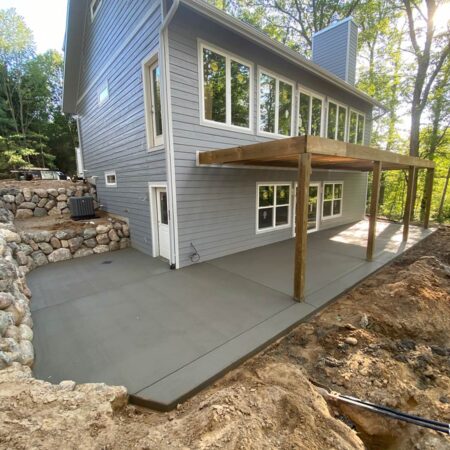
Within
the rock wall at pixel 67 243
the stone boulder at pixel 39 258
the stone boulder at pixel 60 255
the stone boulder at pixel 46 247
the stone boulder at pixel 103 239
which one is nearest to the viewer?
the rock wall at pixel 67 243

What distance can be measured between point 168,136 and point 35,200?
6.09 metres

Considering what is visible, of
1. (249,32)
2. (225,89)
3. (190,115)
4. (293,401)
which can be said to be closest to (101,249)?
(190,115)

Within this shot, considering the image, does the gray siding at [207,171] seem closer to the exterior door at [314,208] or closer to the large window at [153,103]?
the large window at [153,103]

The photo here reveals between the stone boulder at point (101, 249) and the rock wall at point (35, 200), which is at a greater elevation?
the rock wall at point (35, 200)

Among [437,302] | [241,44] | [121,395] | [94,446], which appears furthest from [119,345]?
[241,44]

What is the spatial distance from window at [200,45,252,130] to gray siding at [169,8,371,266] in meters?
0.20

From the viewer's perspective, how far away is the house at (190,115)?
Answer: 195 inches

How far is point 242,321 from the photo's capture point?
335cm

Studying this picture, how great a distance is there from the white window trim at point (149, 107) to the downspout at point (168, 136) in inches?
15.6

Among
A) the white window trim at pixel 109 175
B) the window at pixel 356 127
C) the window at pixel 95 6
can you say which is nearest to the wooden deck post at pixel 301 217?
the white window trim at pixel 109 175

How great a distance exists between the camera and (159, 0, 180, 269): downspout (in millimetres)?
4617

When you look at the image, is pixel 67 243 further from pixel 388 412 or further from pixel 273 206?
pixel 388 412

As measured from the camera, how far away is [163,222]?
5.77 meters

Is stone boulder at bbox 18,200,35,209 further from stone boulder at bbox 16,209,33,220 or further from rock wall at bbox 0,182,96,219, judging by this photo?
stone boulder at bbox 16,209,33,220
